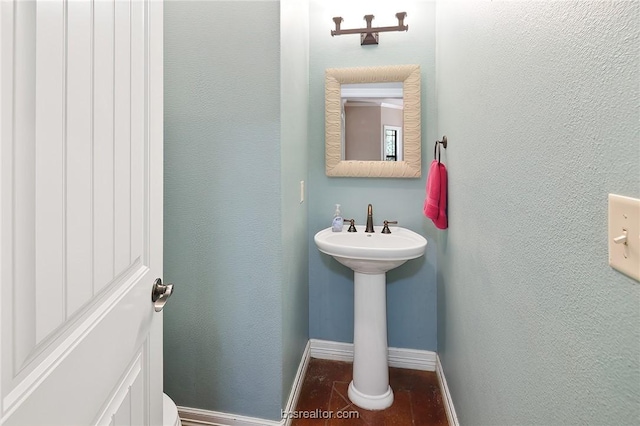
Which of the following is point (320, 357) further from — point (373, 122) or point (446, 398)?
point (373, 122)

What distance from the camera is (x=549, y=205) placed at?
726 mm

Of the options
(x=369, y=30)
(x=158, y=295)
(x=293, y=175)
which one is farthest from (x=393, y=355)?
(x=369, y=30)

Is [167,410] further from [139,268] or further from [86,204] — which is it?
[86,204]

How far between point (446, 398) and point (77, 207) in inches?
74.8

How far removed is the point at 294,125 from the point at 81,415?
4.84 ft

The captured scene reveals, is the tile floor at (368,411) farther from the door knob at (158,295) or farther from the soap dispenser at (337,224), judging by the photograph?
the door knob at (158,295)

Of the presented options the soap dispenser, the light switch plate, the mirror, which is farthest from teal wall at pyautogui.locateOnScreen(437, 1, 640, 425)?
the soap dispenser

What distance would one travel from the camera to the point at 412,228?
7.08ft

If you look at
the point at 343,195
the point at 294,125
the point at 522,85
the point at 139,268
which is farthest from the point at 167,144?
the point at 522,85

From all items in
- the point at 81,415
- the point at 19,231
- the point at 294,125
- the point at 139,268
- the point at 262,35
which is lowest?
the point at 81,415

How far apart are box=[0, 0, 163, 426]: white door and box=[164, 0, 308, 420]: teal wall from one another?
0.65m

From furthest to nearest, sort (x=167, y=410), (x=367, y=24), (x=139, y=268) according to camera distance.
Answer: (x=367, y=24) → (x=167, y=410) → (x=139, y=268)

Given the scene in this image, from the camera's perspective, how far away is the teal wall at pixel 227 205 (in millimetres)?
1504

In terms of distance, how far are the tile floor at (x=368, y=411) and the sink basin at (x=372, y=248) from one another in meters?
0.71
